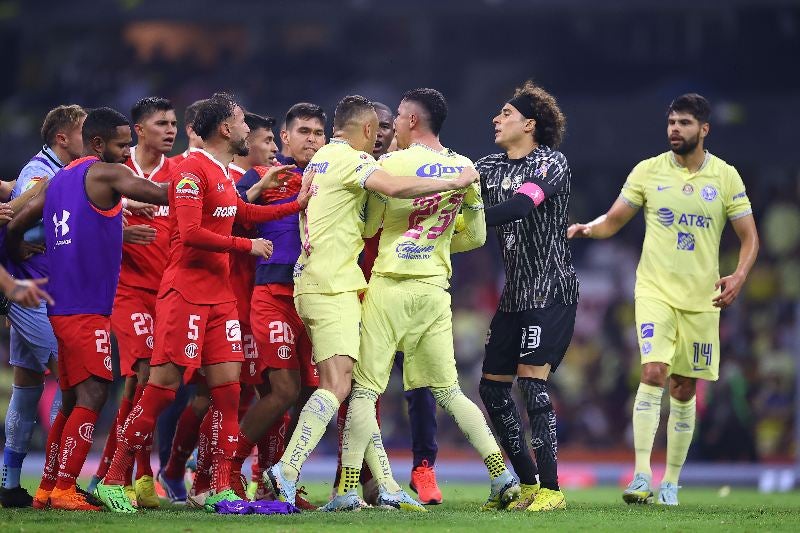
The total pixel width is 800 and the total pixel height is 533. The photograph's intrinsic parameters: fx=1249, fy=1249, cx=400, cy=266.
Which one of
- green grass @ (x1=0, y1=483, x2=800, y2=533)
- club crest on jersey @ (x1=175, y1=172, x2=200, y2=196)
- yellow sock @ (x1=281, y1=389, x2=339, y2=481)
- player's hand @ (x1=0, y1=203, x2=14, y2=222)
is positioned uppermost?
club crest on jersey @ (x1=175, y1=172, x2=200, y2=196)

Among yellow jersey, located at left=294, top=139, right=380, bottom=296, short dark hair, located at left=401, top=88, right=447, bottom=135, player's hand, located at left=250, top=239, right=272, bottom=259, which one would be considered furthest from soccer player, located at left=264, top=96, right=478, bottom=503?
short dark hair, located at left=401, top=88, right=447, bottom=135

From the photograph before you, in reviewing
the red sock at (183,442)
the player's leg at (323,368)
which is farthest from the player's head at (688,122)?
the red sock at (183,442)

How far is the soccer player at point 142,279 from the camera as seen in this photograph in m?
9.48

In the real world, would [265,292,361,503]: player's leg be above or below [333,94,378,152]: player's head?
below

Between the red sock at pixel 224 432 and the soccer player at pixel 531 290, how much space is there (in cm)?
198

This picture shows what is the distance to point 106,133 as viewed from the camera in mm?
9094

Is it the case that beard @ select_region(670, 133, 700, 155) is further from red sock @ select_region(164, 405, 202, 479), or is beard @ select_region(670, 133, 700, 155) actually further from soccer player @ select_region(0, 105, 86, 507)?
soccer player @ select_region(0, 105, 86, 507)

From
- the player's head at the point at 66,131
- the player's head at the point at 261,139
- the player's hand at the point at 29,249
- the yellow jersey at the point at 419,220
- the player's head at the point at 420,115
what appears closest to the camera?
the yellow jersey at the point at 419,220

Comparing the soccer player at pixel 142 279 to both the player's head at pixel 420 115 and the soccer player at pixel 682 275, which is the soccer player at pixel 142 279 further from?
the soccer player at pixel 682 275

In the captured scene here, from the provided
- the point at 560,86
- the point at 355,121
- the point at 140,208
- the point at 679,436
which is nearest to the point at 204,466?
the point at 140,208

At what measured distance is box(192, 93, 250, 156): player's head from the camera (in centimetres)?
905

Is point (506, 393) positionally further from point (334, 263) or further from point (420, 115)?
point (420, 115)

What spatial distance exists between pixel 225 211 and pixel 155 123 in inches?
55.8

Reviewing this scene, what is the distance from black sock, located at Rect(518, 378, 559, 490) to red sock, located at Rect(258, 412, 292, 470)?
1.99 m
